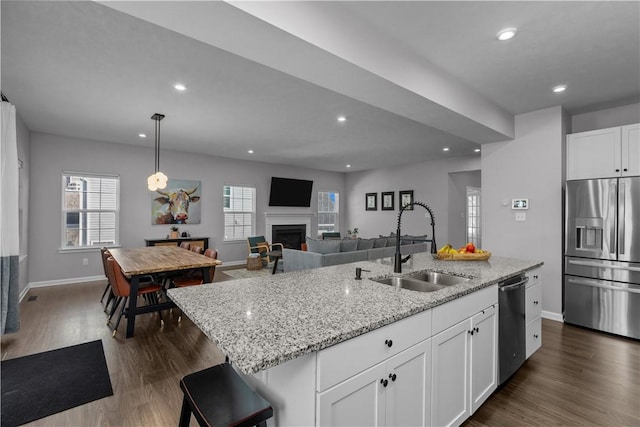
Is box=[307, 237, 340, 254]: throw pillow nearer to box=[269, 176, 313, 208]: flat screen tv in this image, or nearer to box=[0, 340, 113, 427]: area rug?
box=[0, 340, 113, 427]: area rug

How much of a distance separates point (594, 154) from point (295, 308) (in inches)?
159

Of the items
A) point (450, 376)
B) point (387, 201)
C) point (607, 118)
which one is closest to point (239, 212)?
point (387, 201)

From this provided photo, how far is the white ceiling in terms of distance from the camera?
1.87 meters

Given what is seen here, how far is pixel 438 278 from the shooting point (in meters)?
2.30

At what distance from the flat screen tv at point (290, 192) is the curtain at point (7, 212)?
5.63 meters

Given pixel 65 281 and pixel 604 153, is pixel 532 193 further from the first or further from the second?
pixel 65 281

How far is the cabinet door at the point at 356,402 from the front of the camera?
1.07 metres

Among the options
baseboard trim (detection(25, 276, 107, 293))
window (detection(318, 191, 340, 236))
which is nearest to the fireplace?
window (detection(318, 191, 340, 236))

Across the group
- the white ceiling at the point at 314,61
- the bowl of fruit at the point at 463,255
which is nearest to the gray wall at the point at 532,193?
the white ceiling at the point at 314,61

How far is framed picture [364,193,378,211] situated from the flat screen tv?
1.80 metres

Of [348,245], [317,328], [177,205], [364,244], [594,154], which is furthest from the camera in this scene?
[177,205]

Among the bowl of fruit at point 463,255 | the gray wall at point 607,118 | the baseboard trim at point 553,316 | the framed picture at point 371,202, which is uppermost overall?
the gray wall at point 607,118

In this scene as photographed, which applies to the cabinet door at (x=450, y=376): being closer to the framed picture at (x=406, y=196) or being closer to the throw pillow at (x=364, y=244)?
the throw pillow at (x=364, y=244)

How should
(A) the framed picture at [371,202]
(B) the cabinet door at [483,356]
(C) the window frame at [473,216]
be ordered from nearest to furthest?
1. (B) the cabinet door at [483,356]
2. (C) the window frame at [473,216]
3. (A) the framed picture at [371,202]
